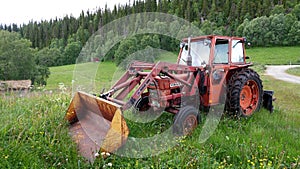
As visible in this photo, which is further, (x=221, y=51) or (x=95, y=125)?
(x=221, y=51)

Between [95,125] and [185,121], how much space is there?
1.54m

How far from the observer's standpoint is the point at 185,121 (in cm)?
404

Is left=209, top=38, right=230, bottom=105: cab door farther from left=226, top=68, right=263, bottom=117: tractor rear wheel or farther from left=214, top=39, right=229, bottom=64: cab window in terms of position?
left=226, top=68, right=263, bottom=117: tractor rear wheel

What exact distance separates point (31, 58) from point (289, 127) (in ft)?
112

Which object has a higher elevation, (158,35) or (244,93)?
(158,35)

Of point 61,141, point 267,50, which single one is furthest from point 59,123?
point 267,50

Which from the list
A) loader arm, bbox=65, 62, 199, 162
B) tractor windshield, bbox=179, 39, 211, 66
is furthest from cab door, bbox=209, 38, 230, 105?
loader arm, bbox=65, 62, 199, 162

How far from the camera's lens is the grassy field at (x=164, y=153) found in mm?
3041

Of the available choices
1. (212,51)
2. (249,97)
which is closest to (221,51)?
(212,51)

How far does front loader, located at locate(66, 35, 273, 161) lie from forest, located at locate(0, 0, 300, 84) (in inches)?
38.5

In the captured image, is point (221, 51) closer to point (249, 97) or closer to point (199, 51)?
point (199, 51)

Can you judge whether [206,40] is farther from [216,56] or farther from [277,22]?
[277,22]

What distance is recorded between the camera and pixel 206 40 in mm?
4781

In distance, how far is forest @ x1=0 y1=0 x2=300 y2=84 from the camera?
5.87 meters
